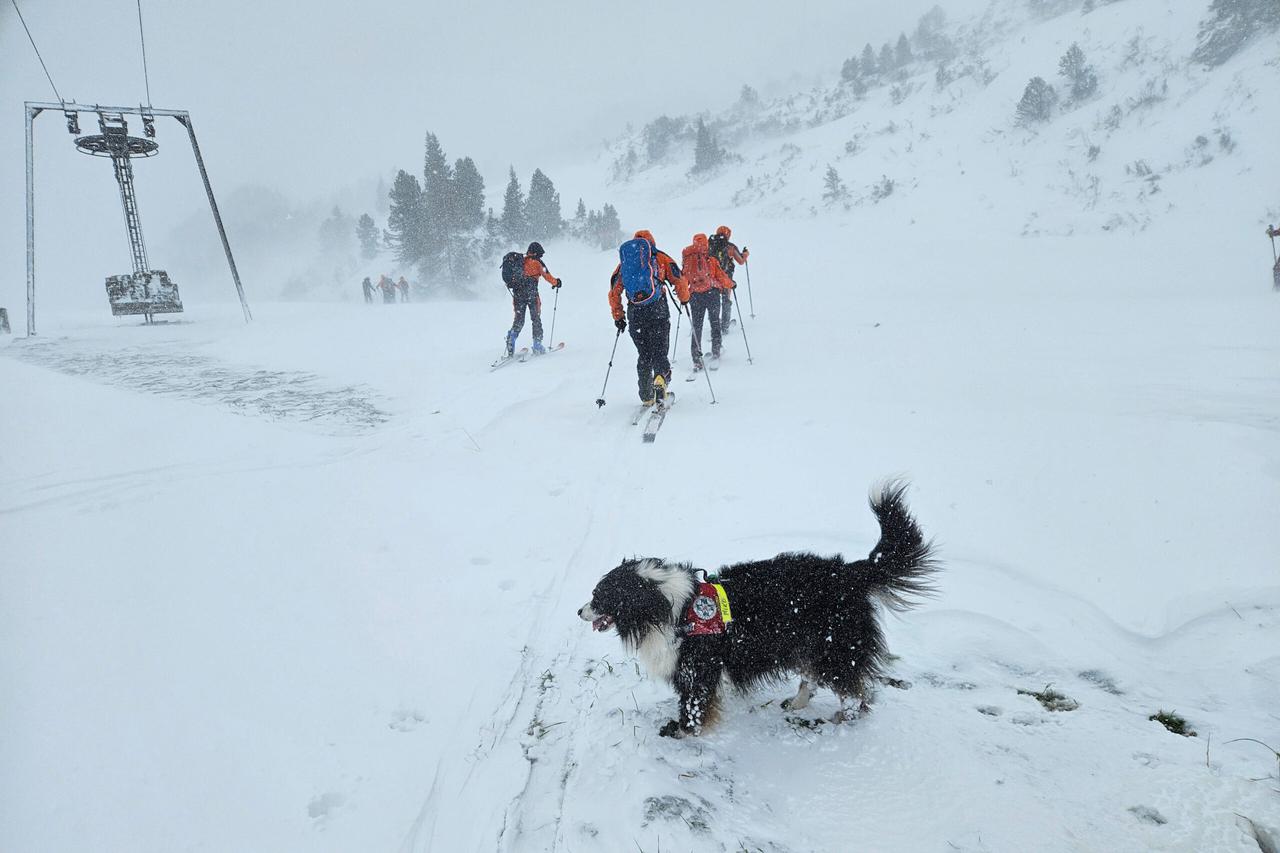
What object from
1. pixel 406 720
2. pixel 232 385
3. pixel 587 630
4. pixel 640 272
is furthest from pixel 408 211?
pixel 406 720

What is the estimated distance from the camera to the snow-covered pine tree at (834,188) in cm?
2920

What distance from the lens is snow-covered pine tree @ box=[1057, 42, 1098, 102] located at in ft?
84.2

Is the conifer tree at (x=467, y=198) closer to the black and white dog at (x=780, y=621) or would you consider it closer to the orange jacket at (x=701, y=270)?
the orange jacket at (x=701, y=270)

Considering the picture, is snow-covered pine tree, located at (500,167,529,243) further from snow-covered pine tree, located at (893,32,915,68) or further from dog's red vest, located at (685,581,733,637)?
dog's red vest, located at (685,581,733,637)

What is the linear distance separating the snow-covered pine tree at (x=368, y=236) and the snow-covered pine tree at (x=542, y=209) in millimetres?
19463

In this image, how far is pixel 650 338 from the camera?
725 centimetres

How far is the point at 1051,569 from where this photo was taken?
3.55 meters

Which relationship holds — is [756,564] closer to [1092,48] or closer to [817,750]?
[817,750]

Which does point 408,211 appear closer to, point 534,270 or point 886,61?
point 534,270

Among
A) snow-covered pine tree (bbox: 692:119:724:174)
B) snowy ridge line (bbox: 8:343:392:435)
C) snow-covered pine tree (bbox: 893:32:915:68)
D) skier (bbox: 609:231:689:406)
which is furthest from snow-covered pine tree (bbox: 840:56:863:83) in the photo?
snowy ridge line (bbox: 8:343:392:435)

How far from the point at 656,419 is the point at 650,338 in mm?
1082

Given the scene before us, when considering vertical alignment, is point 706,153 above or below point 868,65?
below

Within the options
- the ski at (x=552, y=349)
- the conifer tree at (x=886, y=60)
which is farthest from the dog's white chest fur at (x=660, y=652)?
the conifer tree at (x=886, y=60)

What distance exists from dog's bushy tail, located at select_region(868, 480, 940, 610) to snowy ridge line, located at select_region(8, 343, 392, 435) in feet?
20.3
